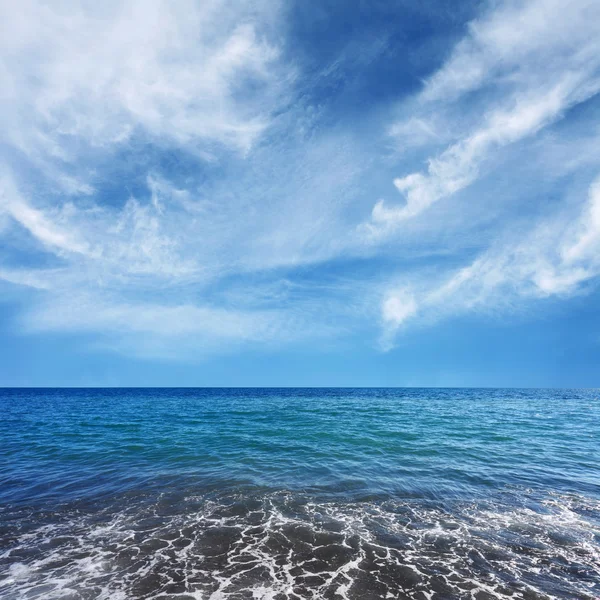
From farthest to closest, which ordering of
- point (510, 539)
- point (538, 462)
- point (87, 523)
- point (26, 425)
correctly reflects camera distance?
point (26, 425)
point (538, 462)
point (87, 523)
point (510, 539)

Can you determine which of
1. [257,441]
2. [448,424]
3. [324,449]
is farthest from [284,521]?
[448,424]

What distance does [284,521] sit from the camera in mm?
12758

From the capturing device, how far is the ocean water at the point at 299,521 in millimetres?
9195

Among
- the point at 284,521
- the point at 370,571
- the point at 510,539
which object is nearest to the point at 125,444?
the point at 284,521

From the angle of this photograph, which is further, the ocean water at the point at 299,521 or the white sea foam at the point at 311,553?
the ocean water at the point at 299,521

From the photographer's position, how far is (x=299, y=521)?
1274 cm

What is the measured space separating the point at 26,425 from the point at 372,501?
137ft

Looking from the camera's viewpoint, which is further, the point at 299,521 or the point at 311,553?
the point at 299,521

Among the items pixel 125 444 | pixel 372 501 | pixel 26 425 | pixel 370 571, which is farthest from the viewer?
pixel 26 425

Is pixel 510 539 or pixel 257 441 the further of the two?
pixel 257 441

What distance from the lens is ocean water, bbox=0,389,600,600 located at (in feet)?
30.2

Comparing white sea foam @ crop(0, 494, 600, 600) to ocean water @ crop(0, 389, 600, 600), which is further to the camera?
ocean water @ crop(0, 389, 600, 600)

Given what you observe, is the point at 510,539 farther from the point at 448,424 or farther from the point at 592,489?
the point at 448,424

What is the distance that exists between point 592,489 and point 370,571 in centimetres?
1464
